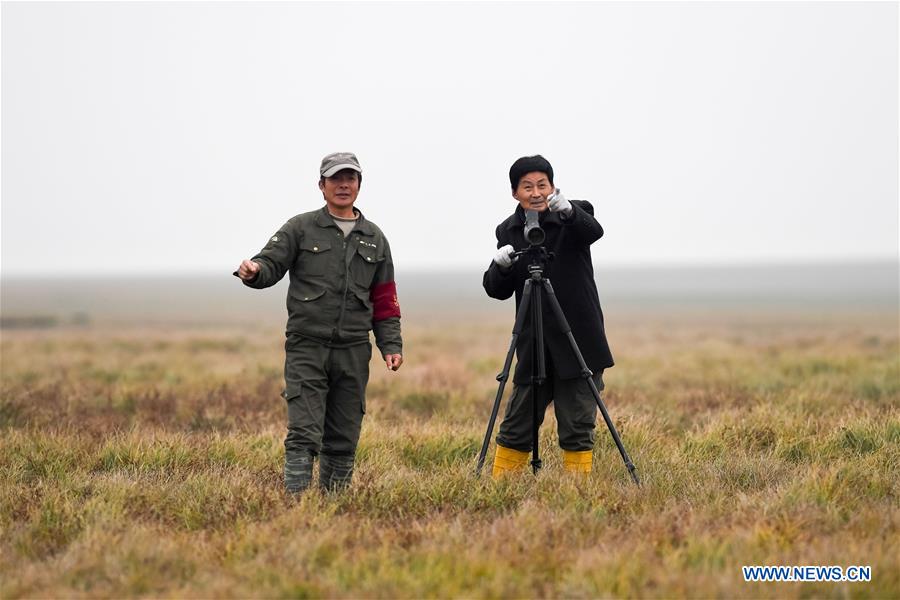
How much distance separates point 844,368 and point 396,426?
7689 millimetres

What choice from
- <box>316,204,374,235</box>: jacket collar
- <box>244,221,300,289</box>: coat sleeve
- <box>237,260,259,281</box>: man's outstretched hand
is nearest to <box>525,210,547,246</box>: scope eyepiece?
<box>316,204,374,235</box>: jacket collar

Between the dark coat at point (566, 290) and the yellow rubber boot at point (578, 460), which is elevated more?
the dark coat at point (566, 290)

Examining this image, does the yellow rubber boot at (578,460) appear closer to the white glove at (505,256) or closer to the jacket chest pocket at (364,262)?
the white glove at (505,256)

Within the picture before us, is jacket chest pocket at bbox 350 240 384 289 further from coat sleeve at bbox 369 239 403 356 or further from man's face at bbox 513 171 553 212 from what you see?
man's face at bbox 513 171 553 212

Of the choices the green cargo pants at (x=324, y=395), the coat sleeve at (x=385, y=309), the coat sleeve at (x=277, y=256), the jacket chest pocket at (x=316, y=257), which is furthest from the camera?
the coat sleeve at (x=385, y=309)

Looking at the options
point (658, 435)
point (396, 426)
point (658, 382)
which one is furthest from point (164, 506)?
point (658, 382)

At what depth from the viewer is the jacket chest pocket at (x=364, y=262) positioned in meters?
5.33

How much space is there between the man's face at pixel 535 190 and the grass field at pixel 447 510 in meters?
1.74

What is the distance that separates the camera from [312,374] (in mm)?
5184

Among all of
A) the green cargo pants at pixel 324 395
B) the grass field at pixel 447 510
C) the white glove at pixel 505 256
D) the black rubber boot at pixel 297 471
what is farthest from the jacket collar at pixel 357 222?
the grass field at pixel 447 510

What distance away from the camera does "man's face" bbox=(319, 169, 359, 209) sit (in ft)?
17.4

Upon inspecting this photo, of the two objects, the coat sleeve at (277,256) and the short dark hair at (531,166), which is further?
the short dark hair at (531,166)

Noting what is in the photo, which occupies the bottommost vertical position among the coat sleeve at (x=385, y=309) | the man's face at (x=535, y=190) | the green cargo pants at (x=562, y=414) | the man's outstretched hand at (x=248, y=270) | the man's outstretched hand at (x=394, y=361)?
the green cargo pants at (x=562, y=414)

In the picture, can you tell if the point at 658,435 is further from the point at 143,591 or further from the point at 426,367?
the point at 426,367
